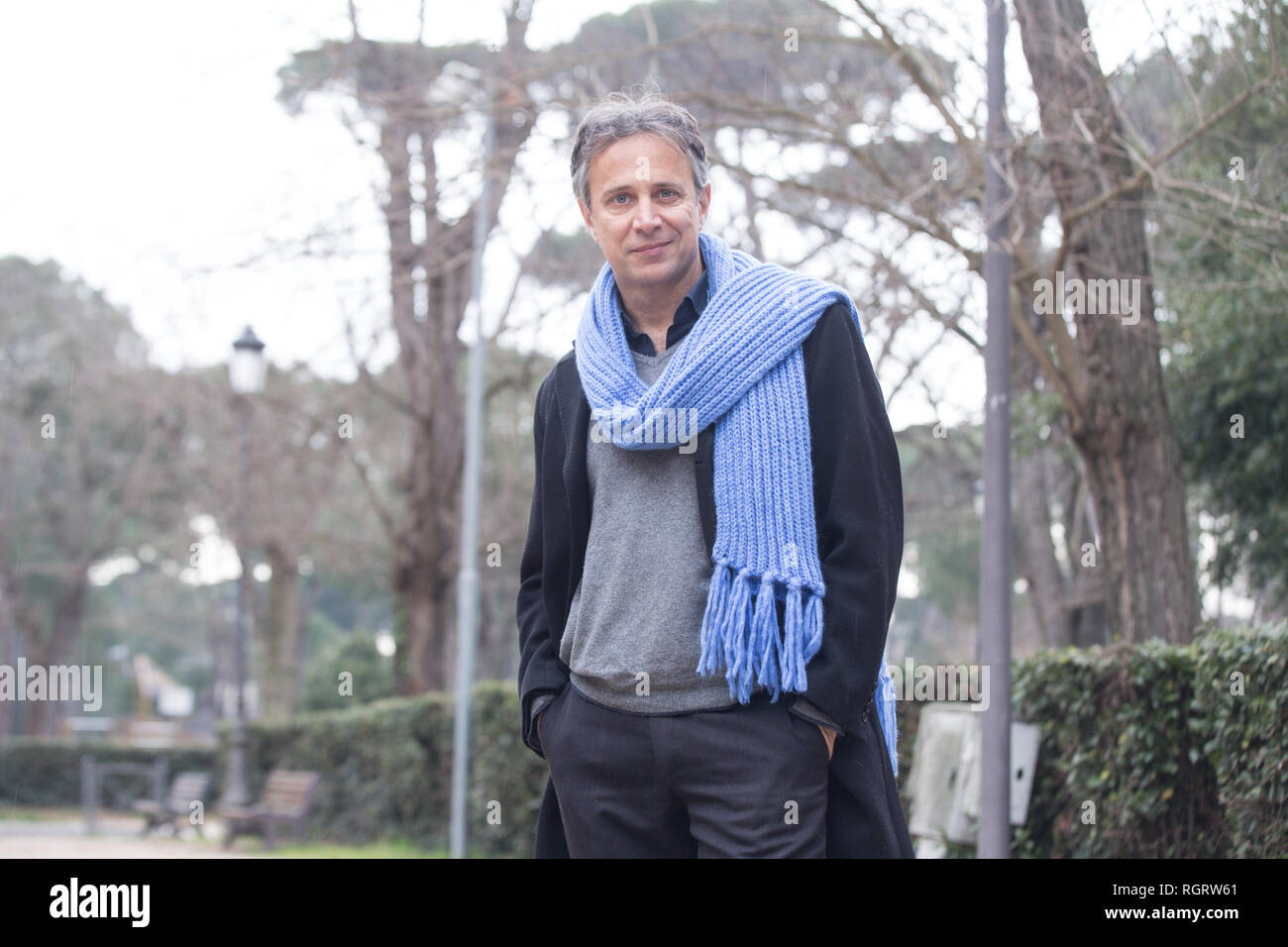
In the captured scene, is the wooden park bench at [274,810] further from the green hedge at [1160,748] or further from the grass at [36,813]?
the green hedge at [1160,748]

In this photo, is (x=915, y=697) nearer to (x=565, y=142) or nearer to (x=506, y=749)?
(x=565, y=142)

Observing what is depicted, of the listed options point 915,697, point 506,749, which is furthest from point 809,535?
point 506,749

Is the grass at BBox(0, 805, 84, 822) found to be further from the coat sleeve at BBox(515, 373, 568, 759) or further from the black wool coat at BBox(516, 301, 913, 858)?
the black wool coat at BBox(516, 301, 913, 858)

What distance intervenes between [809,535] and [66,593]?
112 feet

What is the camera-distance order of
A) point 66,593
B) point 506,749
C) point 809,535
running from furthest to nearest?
1. point 66,593
2. point 506,749
3. point 809,535

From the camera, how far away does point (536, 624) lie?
2688 mm

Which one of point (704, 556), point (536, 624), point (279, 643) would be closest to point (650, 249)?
point (704, 556)

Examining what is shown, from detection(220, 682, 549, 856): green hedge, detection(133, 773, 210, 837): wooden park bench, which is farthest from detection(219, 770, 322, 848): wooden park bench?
detection(133, 773, 210, 837): wooden park bench

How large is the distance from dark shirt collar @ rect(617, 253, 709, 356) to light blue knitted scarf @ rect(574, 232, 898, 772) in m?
0.08

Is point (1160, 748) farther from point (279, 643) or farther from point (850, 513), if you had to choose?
point (279, 643)

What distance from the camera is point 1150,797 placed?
5.65m

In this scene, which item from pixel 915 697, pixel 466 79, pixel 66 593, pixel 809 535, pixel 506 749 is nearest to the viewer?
pixel 809 535

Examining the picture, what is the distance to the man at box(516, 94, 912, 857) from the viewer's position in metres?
2.29
